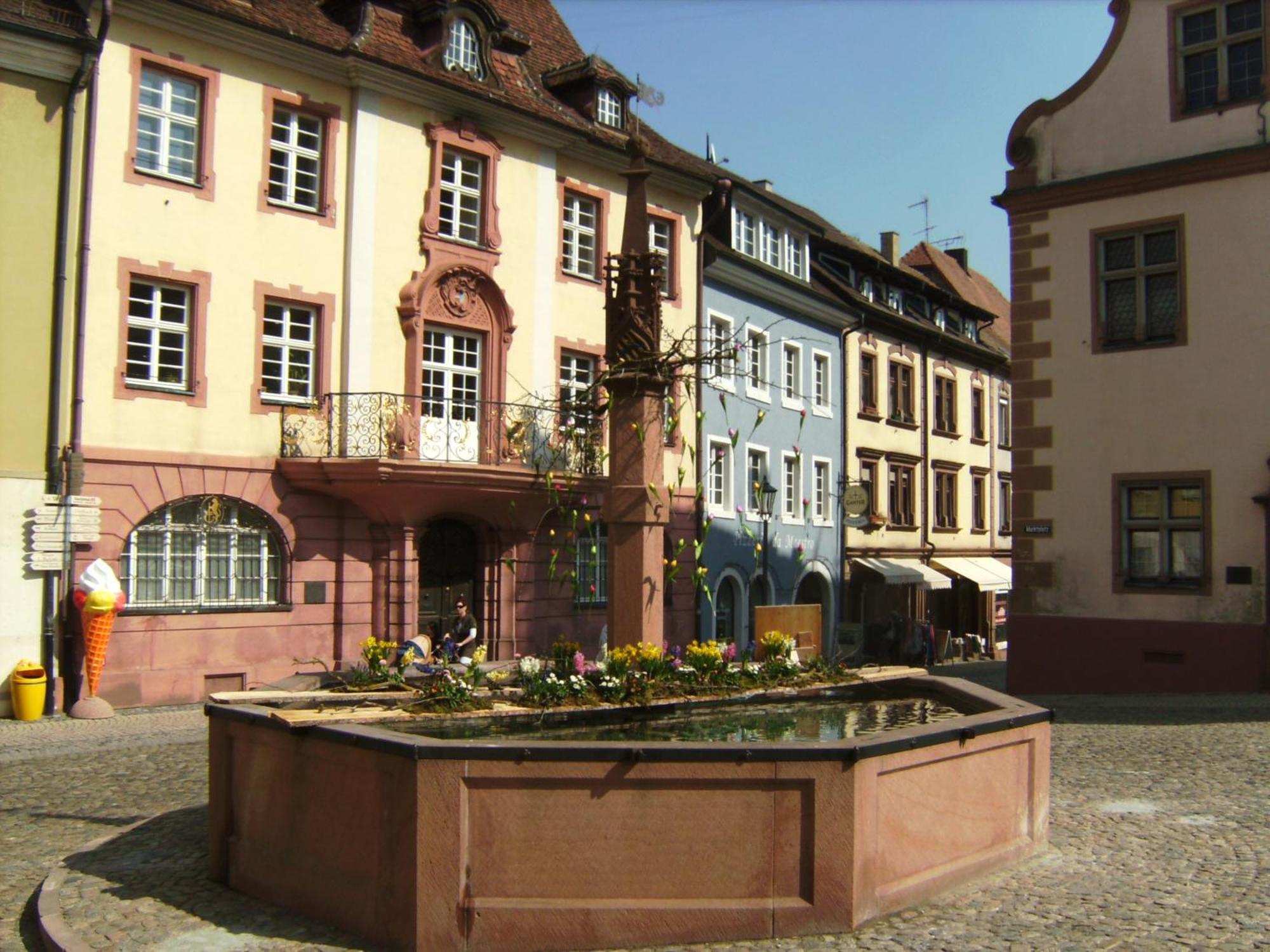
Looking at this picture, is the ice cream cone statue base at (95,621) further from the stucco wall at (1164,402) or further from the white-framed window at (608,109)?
the stucco wall at (1164,402)

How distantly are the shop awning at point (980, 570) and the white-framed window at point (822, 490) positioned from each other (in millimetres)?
6023

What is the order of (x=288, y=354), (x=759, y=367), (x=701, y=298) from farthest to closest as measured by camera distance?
(x=759, y=367) → (x=701, y=298) → (x=288, y=354)

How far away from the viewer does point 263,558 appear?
1988 centimetres

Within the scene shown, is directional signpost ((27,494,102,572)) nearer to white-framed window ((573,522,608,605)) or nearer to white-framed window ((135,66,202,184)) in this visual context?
white-framed window ((135,66,202,184))

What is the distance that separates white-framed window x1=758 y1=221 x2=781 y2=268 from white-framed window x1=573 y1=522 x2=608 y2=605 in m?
9.21

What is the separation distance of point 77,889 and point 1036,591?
16.3 m

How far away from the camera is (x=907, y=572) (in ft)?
118

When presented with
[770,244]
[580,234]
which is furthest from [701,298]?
[770,244]

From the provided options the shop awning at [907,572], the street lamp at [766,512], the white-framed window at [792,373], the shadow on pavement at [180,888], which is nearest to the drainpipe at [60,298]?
the shadow on pavement at [180,888]

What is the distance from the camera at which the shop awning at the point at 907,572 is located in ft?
115

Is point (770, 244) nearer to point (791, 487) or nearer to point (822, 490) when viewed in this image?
point (791, 487)

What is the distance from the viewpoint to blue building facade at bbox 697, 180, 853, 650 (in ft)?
95.7

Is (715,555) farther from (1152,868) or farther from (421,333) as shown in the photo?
(1152,868)

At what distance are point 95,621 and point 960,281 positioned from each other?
36029mm
